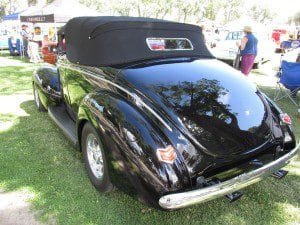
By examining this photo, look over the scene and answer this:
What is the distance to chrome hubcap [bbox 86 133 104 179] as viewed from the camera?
3518 millimetres

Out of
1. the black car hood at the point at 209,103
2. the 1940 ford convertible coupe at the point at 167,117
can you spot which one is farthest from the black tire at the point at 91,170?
the black car hood at the point at 209,103

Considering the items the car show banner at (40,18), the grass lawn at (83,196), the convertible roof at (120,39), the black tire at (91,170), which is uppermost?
the convertible roof at (120,39)

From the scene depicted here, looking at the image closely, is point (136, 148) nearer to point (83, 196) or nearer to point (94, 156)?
point (94, 156)

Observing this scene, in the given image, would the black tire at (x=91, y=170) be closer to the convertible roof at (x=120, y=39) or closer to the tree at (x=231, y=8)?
the convertible roof at (x=120, y=39)

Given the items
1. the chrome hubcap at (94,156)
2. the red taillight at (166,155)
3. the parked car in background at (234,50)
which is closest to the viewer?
the red taillight at (166,155)

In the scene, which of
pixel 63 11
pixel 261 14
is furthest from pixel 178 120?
pixel 261 14

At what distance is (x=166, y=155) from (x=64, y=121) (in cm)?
242

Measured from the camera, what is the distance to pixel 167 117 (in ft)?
9.85

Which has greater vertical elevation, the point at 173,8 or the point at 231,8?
the point at 231,8

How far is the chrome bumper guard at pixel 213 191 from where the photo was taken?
8.33 feet

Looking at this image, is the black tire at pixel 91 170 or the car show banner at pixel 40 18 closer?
the black tire at pixel 91 170

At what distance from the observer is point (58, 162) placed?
4254 mm

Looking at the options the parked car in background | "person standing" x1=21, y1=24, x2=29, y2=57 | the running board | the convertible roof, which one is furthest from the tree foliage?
the convertible roof

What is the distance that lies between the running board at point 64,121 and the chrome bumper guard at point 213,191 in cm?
177
